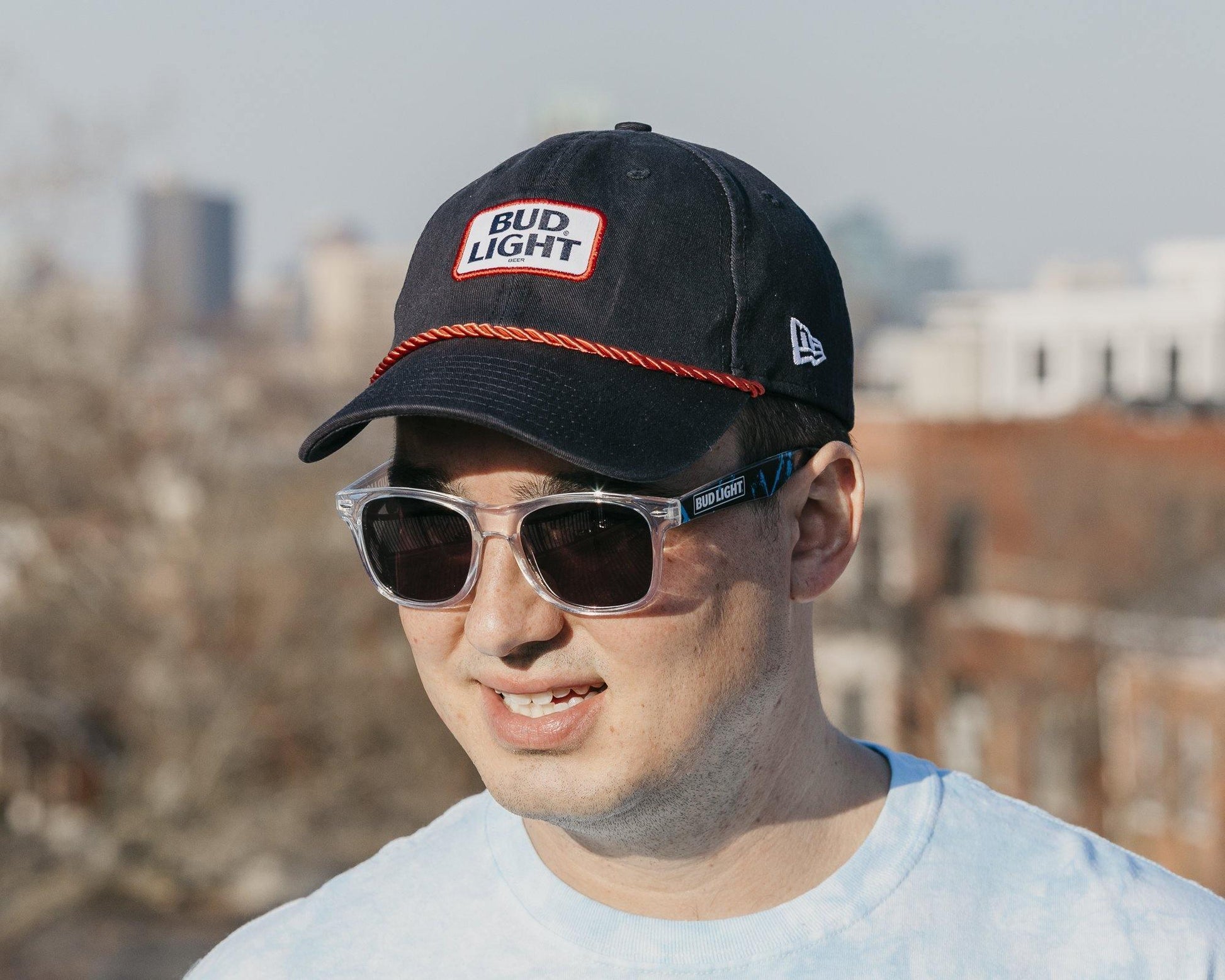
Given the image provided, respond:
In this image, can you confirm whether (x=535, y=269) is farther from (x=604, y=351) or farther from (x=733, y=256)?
(x=733, y=256)

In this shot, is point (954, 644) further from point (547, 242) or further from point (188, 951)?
point (547, 242)

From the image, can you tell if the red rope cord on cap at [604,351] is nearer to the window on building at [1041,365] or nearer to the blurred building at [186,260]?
the blurred building at [186,260]

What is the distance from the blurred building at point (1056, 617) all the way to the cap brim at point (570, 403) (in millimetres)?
20139

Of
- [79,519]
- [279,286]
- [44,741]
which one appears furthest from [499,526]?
[279,286]

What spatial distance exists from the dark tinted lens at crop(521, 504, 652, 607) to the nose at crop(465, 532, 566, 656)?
32 mm

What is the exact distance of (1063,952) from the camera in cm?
185

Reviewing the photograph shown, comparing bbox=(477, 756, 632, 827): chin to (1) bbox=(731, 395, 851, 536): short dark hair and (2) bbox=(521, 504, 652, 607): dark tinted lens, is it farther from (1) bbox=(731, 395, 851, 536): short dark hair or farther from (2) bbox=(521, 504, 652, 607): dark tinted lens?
(1) bbox=(731, 395, 851, 536): short dark hair

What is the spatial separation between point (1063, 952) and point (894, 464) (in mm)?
27203

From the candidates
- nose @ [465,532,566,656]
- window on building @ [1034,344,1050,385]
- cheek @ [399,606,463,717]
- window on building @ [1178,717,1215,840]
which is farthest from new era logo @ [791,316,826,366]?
window on building @ [1034,344,1050,385]

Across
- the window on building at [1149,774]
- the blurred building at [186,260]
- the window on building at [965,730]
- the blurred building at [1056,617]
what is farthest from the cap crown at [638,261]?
the blurred building at [186,260]

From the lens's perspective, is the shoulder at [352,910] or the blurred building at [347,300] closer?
the shoulder at [352,910]

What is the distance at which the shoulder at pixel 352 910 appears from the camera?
198 cm

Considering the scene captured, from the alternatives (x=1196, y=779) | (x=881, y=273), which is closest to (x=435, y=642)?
(x=1196, y=779)

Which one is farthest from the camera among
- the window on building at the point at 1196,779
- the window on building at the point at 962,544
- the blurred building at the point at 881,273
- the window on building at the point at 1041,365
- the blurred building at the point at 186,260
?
the blurred building at the point at 881,273
